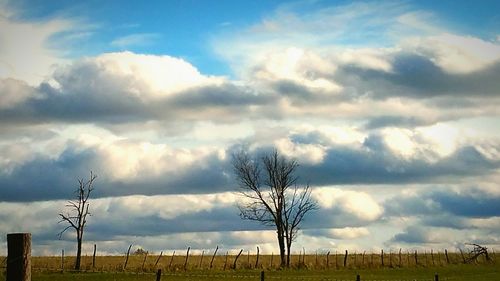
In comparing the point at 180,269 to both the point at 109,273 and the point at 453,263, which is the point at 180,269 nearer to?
the point at 109,273

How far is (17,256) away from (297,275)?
51.0m

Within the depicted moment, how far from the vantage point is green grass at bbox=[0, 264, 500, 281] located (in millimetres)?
50406

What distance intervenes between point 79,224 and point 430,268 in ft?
117

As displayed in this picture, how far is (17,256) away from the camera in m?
10.1

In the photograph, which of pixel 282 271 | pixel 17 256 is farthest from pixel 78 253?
pixel 17 256

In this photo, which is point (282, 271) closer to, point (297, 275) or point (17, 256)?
point (297, 275)

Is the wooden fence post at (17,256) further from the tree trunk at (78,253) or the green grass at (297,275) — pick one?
the tree trunk at (78,253)

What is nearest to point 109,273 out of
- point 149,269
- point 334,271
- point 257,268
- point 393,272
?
point 149,269

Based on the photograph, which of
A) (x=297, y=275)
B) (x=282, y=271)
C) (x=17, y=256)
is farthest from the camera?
(x=282, y=271)

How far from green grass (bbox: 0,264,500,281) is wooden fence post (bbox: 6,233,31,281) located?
95.6ft

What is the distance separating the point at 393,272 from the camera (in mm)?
66312

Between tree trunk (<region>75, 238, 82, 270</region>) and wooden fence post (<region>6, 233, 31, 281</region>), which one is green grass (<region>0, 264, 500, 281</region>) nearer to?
tree trunk (<region>75, 238, 82, 270</region>)

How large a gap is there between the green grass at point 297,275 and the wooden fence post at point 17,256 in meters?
29.1

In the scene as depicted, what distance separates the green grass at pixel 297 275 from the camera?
50.4 meters
